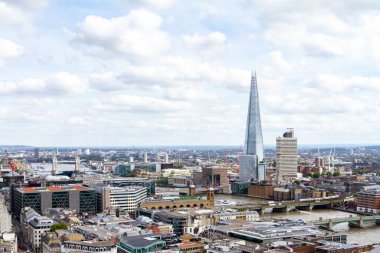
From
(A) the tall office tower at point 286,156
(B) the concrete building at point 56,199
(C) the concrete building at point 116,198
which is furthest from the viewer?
(A) the tall office tower at point 286,156

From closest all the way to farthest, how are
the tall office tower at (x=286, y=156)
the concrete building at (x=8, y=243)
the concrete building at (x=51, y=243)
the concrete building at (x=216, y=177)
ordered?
the concrete building at (x=8, y=243), the concrete building at (x=51, y=243), the concrete building at (x=216, y=177), the tall office tower at (x=286, y=156)

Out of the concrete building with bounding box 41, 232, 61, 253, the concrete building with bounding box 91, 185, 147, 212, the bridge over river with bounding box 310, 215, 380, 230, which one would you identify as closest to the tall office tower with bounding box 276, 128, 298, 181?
the concrete building with bounding box 91, 185, 147, 212

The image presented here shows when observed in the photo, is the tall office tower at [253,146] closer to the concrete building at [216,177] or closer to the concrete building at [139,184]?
the concrete building at [216,177]

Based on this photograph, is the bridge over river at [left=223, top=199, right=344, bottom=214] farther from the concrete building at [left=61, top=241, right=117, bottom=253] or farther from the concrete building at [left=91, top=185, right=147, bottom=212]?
the concrete building at [left=61, top=241, right=117, bottom=253]

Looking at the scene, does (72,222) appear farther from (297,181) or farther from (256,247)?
(297,181)

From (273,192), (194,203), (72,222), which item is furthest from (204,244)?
(273,192)

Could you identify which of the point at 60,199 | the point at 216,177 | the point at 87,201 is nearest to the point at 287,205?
the point at 87,201

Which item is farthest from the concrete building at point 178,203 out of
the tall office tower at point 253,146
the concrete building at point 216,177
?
the tall office tower at point 253,146

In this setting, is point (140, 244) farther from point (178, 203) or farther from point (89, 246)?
point (178, 203)
